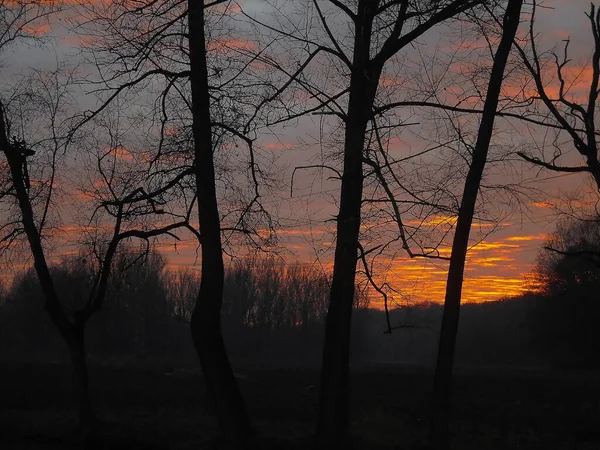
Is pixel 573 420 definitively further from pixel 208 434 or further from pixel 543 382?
pixel 543 382

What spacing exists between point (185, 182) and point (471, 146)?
4913 millimetres

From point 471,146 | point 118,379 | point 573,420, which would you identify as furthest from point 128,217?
point 118,379

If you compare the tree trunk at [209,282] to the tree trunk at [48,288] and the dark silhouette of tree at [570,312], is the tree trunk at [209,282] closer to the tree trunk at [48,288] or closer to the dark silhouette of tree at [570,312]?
the tree trunk at [48,288]

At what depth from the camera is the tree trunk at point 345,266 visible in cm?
1151

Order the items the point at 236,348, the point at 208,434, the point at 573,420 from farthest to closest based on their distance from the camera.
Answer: the point at 236,348, the point at 573,420, the point at 208,434

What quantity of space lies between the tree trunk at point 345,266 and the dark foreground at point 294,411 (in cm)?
157

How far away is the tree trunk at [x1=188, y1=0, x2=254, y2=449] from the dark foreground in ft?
4.35

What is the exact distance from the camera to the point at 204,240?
42.3 ft

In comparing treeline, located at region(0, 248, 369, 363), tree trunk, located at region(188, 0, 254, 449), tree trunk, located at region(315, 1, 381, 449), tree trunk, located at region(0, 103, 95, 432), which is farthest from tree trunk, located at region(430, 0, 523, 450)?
treeline, located at region(0, 248, 369, 363)

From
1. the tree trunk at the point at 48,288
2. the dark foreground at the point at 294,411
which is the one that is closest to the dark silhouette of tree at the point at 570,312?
the dark foreground at the point at 294,411

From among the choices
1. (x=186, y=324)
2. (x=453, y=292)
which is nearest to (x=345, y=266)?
(x=453, y=292)

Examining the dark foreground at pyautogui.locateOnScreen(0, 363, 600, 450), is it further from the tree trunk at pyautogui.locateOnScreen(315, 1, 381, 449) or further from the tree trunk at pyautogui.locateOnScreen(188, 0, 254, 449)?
the tree trunk at pyautogui.locateOnScreen(315, 1, 381, 449)

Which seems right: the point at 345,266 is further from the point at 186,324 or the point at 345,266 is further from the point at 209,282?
the point at 186,324

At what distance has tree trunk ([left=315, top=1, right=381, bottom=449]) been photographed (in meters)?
11.5
